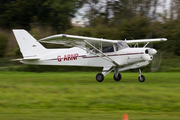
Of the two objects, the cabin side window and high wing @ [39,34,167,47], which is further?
the cabin side window

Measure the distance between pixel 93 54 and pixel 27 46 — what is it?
406cm

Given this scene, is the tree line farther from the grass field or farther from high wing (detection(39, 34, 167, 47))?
the grass field

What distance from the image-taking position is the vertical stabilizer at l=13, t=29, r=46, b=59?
13.9m

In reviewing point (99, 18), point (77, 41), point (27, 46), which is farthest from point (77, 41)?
point (99, 18)

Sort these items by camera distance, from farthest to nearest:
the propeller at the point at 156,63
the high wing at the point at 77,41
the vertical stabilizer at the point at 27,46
Answer: the vertical stabilizer at the point at 27,46 < the propeller at the point at 156,63 < the high wing at the point at 77,41

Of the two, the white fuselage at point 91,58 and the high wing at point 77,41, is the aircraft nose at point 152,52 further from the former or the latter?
the high wing at point 77,41

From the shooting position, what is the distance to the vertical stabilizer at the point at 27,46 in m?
13.9

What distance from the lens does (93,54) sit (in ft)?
43.8

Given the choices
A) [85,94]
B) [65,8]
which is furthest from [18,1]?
[85,94]

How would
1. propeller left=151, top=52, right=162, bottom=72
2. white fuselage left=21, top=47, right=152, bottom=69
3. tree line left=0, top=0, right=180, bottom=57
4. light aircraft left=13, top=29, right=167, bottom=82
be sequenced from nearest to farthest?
light aircraft left=13, top=29, right=167, bottom=82 < white fuselage left=21, top=47, right=152, bottom=69 < propeller left=151, top=52, right=162, bottom=72 < tree line left=0, top=0, right=180, bottom=57

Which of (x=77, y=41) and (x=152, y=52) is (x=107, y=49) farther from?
(x=152, y=52)

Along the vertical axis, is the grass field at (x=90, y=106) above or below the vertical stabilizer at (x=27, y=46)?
below

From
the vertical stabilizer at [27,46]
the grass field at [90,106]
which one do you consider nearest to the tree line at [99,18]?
the vertical stabilizer at [27,46]

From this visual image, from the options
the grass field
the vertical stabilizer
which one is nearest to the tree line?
the vertical stabilizer
